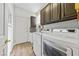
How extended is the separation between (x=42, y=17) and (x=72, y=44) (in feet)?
1.42

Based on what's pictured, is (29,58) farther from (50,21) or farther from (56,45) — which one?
(50,21)

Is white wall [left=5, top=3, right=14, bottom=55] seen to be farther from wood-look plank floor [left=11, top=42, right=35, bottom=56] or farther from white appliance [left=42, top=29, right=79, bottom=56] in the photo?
white appliance [left=42, top=29, right=79, bottom=56]

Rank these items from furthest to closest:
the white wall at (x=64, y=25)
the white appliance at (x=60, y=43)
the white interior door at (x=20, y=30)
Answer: the white interior door at (x=20, y=30) → the white wall at (x=64, y=25) → the white appliance at (x=60, y=43)

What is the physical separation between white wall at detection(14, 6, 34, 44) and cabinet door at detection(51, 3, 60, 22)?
0.19 meters

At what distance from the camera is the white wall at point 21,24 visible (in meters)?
1.10

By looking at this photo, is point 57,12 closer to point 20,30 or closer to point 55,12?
point 55,12

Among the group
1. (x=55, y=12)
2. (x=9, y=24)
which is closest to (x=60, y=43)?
(x=55, y=12)

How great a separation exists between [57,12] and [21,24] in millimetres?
333

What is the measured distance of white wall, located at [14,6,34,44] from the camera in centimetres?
110

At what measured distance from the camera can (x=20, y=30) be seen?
110cm

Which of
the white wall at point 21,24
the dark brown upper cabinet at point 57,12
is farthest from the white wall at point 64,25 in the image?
the white wall at point 21,24

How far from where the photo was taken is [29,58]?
1.07 m

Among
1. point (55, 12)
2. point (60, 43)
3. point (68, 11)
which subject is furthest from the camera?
point (55, 12)

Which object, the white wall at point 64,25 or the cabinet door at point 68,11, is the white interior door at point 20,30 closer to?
the white wall at point 64,25
